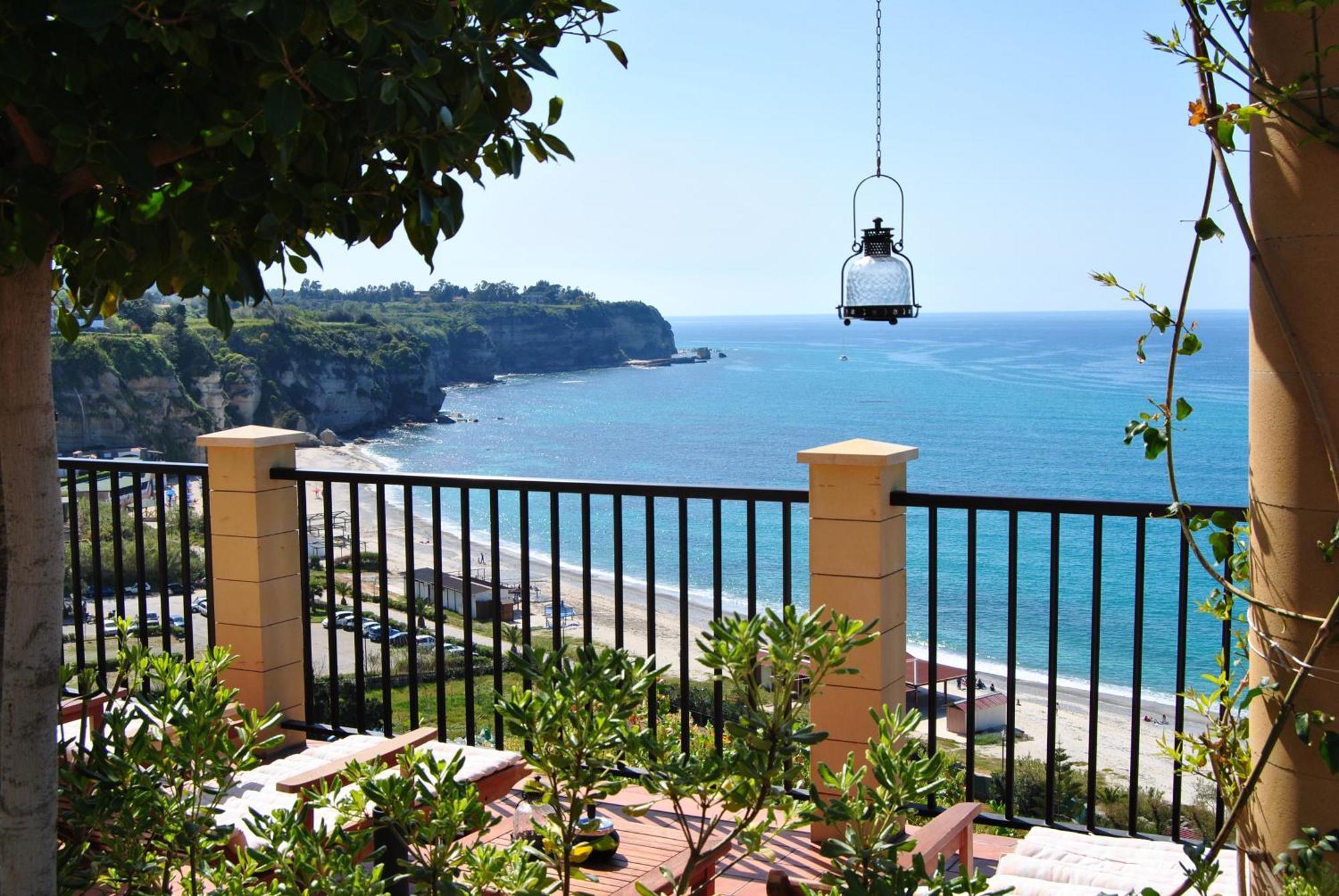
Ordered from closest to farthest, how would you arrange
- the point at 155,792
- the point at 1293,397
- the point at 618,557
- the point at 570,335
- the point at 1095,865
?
the point at 1293,397, the point at 155,792, the point at 1095,865, the point at 618,557, the point at 570,335

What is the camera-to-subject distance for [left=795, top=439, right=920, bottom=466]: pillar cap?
3182 mm

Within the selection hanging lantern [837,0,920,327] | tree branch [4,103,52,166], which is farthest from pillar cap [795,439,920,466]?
hanging lantern [837,0,920,327]

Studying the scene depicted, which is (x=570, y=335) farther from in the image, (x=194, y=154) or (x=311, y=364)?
(x=194, y=154)

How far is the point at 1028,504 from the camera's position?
10.1ft

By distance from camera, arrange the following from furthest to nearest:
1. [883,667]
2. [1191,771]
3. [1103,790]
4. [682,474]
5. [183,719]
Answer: [682,474] → [1103,790] → [883,667] → [1191,771] → [183,719]

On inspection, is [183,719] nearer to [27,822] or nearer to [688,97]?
[27,822]

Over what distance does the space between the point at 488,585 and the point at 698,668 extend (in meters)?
21.7

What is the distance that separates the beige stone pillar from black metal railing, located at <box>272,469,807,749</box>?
988 millimetres

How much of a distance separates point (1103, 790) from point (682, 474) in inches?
1496

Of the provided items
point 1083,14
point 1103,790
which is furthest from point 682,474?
point 1103,790

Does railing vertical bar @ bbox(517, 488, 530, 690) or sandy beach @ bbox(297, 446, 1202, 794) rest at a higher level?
railing vertical bar @ bbox(517, 488, 530, 690)

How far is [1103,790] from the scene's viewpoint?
21297 mm

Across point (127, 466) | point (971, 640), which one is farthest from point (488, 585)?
point (971, 640)

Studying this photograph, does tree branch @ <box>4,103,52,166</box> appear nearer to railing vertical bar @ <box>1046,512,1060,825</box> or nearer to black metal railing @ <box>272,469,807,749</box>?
black metal railing @ <box>272,469,807,749</box>
